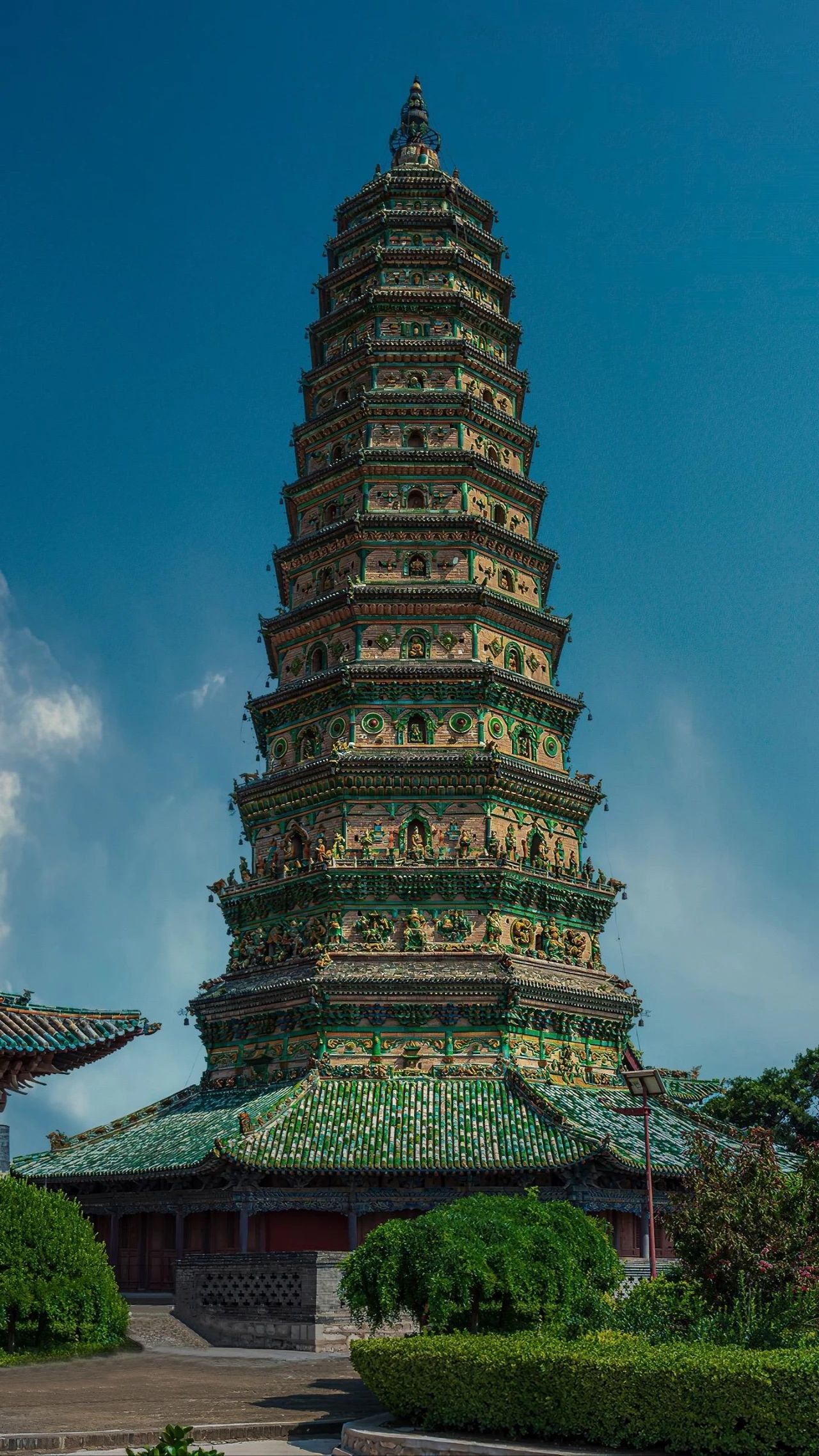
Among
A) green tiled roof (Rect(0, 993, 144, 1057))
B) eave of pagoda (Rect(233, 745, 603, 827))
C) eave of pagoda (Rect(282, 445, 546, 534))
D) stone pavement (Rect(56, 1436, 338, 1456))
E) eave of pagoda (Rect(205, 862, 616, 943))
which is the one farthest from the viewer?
eave of pagoda (Rect(282, 445, 546, 534))

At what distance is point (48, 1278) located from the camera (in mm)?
18984

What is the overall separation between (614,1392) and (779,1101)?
34.9m

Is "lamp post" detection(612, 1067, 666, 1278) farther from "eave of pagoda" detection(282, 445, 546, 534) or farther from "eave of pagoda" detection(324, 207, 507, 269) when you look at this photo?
"eave of pagoda" detection(324, 207, 507, 269)

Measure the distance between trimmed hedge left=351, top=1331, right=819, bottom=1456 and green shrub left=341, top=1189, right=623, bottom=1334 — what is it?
2065 millimetres

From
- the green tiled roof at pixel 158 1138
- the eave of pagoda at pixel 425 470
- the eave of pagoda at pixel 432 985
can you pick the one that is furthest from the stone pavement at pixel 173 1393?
the eave of pagoda at pixel 425 470

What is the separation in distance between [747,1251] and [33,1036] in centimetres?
1015

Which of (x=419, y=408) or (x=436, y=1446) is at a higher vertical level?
(x=419, y=408)

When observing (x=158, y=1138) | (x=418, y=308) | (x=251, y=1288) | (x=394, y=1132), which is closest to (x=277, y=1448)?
(x=251, y=1288)

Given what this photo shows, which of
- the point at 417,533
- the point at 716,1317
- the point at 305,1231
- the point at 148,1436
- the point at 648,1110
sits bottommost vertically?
the point at 148,1436

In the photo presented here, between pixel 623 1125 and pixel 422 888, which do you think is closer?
pixel 623 1125

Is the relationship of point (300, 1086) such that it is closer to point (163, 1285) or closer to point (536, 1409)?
point (163, 1285)

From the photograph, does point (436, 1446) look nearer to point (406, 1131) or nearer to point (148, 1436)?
point (148, 1436)

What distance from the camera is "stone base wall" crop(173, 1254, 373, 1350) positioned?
2225cm

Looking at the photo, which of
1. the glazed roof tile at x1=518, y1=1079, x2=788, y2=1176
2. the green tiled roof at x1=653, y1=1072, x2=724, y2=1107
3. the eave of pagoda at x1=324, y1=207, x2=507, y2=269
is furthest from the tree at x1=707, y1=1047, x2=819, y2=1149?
the eave of pagoda at x1=324, y1=207, x2=507, y2=269
